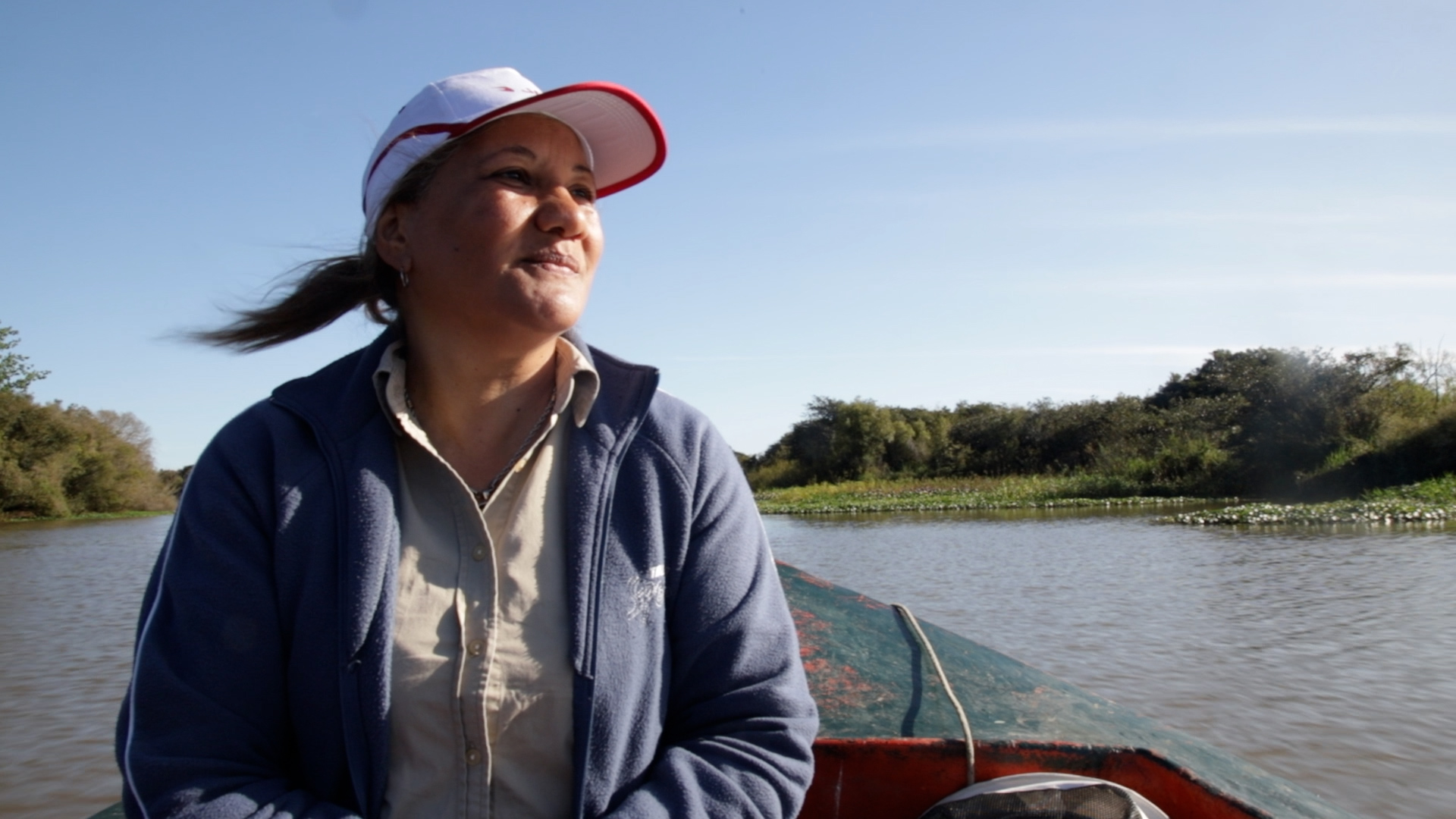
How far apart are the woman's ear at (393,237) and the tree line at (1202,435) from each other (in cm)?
2118

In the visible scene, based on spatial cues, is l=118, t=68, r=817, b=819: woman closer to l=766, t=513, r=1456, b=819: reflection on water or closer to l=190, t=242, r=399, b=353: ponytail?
l=190, t=242, r=399, b=353: ponytail

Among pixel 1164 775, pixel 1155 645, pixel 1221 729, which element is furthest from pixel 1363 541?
pixel 1164 775

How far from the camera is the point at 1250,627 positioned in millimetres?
6859

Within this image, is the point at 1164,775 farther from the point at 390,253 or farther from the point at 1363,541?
the point at 1363,541

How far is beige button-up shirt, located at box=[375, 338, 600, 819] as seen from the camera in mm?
1156

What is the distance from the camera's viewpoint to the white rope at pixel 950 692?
1.80 metres

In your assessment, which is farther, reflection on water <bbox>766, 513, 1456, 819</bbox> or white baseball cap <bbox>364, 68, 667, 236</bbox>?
reflection on water <bbox>766, 513, 1456, 819</bbox>

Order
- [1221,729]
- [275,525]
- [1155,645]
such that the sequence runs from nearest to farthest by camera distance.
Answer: [275,525] < [1221,729] < [1155,645]

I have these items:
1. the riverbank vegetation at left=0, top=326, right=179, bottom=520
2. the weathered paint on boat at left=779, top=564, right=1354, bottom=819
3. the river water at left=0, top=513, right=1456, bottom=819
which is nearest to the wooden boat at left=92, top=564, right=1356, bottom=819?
the weathered paint on boat at left=779, top=564, right=1354, bottom=819

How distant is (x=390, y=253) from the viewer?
54.7 inches

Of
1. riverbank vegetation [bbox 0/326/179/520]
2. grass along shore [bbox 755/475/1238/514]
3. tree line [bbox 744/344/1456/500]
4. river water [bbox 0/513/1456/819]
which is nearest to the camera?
river water [bbox 0/513/1456/819]

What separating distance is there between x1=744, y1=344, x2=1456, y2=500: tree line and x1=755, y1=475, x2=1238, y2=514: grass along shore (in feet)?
2.63

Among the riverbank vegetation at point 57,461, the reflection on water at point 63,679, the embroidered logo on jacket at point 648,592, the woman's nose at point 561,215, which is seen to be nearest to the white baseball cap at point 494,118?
the woman's nose at point 561,215

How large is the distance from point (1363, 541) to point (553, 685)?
42.4 feet
